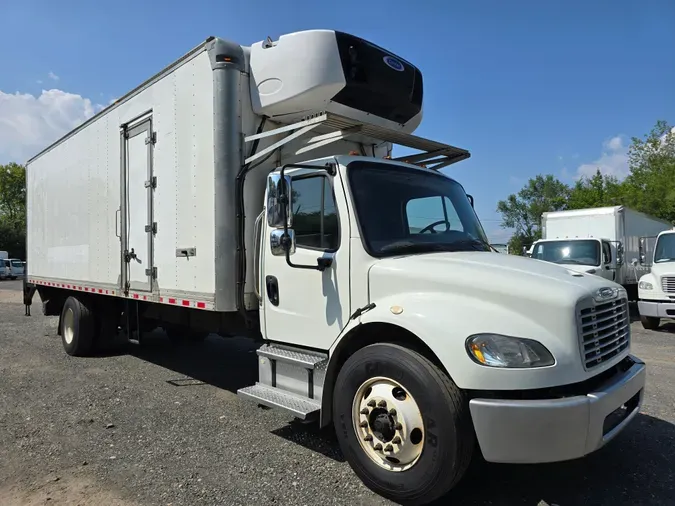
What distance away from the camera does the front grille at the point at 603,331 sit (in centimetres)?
301

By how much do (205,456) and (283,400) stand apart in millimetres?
796

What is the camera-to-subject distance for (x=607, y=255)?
12.1 m

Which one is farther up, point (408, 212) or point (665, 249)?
point (408, 212)

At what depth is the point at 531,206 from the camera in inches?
2992

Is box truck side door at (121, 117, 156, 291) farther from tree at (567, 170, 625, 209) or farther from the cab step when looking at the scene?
tree at (567, 170, 625, 209)

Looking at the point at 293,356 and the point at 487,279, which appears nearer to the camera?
the point at 487,279

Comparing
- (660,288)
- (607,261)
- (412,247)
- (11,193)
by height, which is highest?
(11,193)

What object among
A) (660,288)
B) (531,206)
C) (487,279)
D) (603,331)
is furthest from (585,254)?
(531,206)

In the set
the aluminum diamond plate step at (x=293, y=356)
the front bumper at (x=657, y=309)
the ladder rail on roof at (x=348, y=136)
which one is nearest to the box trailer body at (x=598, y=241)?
the front bumper at (x=657, y=309)

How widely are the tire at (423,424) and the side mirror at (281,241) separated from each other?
1.06m

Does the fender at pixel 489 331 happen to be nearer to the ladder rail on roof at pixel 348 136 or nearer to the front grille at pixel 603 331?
the front grille at pixel 603 331

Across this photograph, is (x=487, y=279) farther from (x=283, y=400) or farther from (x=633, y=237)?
(x=633, y=237)

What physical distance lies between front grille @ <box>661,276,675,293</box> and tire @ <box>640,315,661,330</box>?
80cm

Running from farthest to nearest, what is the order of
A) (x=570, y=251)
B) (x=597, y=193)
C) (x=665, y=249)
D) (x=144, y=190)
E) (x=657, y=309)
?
(x=597, y=193)
(x=570, y=251)
(x=665, y=249)
(x=657, y=309)
(x=144, y=190)
